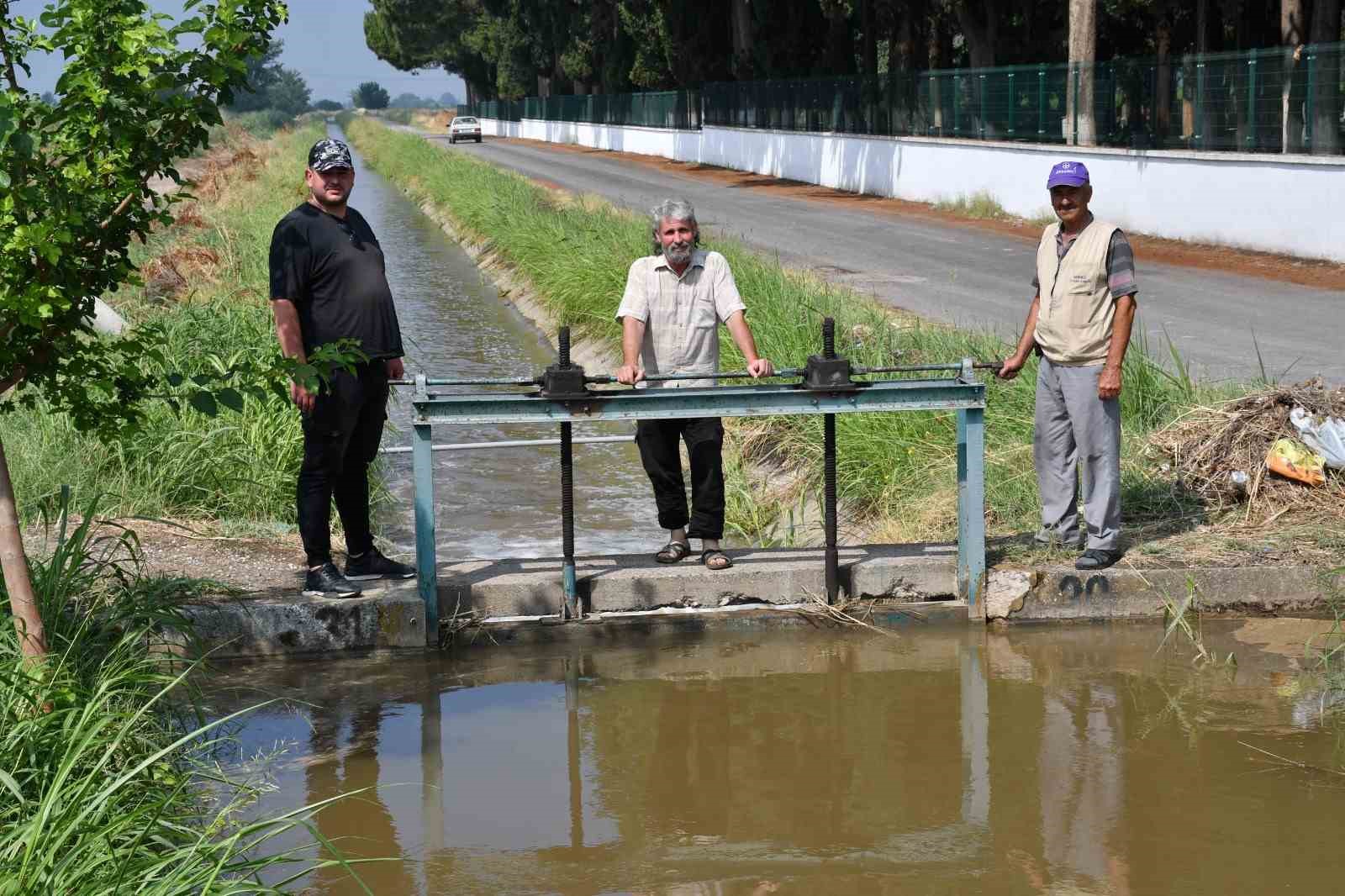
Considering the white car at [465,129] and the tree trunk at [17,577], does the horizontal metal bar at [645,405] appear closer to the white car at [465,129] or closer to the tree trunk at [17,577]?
the tree trunk at [17,577]

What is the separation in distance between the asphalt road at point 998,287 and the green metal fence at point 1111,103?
1466mm

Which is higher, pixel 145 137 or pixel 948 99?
pixel 948 99

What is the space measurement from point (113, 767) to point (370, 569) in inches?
97.1

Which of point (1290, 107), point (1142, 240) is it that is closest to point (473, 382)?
point (1290, 107)

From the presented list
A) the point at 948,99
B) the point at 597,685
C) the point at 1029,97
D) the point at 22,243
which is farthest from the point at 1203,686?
the point at 948,99

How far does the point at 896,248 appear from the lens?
2297cm

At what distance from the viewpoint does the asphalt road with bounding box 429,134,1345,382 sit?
519 inches

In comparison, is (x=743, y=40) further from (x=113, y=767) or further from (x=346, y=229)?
(x=113, y=767)

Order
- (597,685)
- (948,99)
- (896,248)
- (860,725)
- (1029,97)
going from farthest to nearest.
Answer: (948,99)
(1029,97)
(896,248)
(597,685)
(860,725)

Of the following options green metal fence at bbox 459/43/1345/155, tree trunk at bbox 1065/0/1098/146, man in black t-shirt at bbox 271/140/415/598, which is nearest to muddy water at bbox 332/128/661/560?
man in black t-shirt at bbox 271/140/415/598

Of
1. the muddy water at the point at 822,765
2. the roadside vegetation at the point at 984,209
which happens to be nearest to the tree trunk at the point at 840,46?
the roadside vegetation at the point at 984,209

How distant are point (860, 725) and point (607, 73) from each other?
212 ft

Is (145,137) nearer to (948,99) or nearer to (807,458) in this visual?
(807,458)

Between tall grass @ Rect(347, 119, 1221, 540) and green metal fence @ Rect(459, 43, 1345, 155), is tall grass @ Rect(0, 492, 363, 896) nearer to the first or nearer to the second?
tall grass @ Rect(347, 119, 1221, 540)
